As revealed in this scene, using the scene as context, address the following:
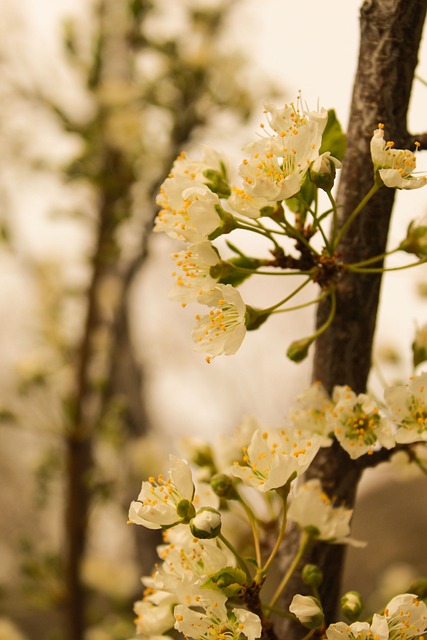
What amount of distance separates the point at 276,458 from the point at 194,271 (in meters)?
0.16

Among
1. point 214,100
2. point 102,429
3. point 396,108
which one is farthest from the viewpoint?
point 214,100

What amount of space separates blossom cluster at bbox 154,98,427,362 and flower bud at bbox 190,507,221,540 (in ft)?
0.39

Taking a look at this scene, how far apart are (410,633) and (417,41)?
0.48 metres

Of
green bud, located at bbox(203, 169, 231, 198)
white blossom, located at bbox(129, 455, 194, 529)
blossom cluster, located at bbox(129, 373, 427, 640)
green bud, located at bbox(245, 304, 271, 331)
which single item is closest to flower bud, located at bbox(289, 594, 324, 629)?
blossom cluster, located at bbox(129, 373, 427, 640)

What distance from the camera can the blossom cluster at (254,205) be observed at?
→ 1.70 feet

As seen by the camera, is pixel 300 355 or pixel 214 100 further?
pixel 214 100

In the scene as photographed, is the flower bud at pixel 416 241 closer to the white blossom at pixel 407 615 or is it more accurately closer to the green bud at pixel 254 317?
the green bud at pixel 254 317

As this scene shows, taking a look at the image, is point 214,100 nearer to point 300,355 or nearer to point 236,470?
point 300,355

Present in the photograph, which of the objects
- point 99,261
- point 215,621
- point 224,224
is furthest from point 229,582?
point 99,261

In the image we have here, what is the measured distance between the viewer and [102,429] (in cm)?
151

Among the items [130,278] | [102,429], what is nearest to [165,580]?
[102,429]

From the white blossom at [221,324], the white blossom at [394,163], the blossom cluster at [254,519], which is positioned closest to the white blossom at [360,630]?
the blossom cluster at [254,519]

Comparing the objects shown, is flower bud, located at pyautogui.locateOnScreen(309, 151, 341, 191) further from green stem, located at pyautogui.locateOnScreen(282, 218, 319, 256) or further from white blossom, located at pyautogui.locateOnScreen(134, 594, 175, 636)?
white blossom, located at pyautogui.locateOnScreen(134, 594, 175, 636)

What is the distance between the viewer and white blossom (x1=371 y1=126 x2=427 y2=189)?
20.9 inches
